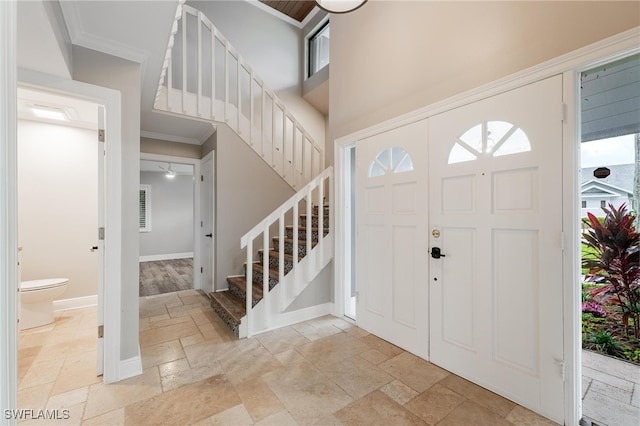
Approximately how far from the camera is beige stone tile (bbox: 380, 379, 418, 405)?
Result: 183 cm

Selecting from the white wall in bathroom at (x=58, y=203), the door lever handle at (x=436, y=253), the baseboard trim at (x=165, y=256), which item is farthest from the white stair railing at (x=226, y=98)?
the baseboard trim at (x=165, y=256)

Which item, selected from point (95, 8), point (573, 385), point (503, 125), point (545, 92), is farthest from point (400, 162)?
point (95, 8)

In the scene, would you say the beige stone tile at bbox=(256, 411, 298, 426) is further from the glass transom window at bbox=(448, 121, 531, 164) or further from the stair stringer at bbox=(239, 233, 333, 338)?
the glass transom window at bbox=(448, 121, 531, 164)

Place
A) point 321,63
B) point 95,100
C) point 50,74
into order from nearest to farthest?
point 50,74 < point 95,100 < point 321,63

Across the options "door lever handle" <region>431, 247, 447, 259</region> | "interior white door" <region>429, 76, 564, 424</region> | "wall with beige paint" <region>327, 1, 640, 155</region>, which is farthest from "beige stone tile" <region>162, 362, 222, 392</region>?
"wall with beige paint" <region>327, 1, 640, 155</region>

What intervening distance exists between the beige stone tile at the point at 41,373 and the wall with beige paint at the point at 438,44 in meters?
3.15

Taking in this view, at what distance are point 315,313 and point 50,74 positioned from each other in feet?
10.0

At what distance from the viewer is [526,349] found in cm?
175

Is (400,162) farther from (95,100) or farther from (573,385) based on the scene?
(95,100)

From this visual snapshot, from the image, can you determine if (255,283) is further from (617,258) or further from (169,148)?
(617,258)

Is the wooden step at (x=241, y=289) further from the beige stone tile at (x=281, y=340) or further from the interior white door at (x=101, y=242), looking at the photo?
the interior white door at (x=101, y=242)

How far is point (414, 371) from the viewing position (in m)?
2.14

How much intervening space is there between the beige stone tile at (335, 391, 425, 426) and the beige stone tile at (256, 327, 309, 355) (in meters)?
Answer: 0.91

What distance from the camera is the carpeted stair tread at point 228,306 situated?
9.37 feet
